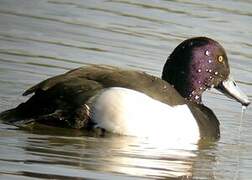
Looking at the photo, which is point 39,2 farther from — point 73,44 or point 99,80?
point 99,80

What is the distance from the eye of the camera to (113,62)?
10688 millimetres

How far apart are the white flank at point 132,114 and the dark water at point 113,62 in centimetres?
10

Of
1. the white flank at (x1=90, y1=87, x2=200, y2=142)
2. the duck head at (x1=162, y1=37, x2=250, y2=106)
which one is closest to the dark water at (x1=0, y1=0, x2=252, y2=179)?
the white flank at (x1=90, y1=87, x2=200, y2=142)

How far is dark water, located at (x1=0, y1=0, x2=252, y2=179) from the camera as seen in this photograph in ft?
23.7

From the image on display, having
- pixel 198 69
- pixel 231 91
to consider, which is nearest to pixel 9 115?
pixel 198 69

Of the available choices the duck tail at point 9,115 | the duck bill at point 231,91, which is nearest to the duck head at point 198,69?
the duck bill at point 231,91

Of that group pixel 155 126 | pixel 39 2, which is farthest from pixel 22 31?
pixel 155 126

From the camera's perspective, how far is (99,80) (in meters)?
8.38

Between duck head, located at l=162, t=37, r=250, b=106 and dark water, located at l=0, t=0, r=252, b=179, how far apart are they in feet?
Answer: 1.04

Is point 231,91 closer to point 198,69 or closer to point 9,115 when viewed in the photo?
point 198,69

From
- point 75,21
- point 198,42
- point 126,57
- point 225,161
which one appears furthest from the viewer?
point 75,21

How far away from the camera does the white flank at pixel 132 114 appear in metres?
8.19

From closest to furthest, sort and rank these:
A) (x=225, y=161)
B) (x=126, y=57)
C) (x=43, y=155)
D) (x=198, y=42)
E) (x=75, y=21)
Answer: (x=43, y=155), (x=225, y=161), (x=198, y=42), (x=126, y=57), (x=75, y=21)

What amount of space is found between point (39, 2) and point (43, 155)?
5.61 m
